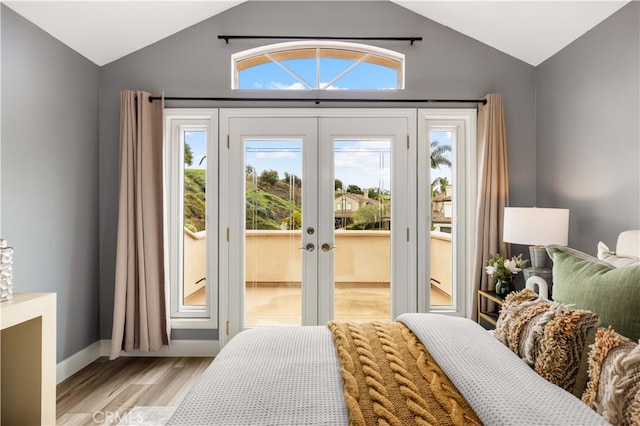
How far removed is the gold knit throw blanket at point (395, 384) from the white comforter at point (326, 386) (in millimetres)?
36

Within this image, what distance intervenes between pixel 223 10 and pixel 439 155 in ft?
7.21

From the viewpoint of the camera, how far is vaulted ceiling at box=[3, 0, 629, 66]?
2.48 meters

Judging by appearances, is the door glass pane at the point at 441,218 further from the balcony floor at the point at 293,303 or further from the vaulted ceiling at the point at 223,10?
the vaulted ceiling at the point at 223,10

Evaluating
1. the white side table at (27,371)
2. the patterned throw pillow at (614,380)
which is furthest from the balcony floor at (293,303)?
the patterned throw pillow at (614,380)

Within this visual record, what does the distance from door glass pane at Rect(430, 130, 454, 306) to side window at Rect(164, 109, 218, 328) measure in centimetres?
188

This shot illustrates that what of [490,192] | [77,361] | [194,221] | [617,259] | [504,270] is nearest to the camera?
[617,259]

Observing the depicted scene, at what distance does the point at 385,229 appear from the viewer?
3.19m

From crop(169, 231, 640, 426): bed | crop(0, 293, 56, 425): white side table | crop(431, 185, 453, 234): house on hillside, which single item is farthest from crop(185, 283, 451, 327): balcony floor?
crop(169, 231, 640, 426): bed

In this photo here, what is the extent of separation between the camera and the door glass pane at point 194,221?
3.25m

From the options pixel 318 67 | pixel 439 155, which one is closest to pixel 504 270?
pixel 439 155

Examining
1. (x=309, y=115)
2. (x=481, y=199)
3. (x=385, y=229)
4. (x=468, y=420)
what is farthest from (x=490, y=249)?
(x=468, y=420)

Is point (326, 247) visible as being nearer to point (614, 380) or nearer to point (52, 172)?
point (52, 172)

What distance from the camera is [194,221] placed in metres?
3.25

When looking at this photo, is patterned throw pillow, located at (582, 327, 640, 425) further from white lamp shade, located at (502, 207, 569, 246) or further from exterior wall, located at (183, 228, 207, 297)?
exterior wall, located at (183, 228, 207, 297)
